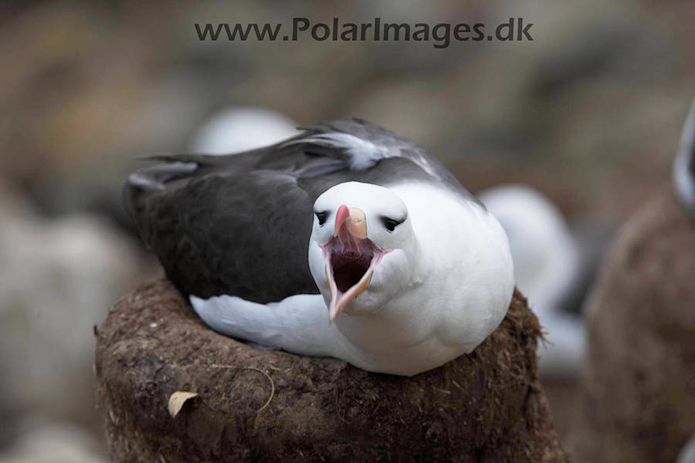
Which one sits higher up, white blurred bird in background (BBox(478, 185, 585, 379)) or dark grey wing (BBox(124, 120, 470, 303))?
dark grey wing (BBox(124, 120, 470, 303))

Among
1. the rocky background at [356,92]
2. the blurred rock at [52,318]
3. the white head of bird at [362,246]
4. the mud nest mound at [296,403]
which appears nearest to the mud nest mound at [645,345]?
the mud nest mound at [296,403]

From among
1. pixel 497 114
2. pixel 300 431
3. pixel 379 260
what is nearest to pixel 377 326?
pixel 379 260

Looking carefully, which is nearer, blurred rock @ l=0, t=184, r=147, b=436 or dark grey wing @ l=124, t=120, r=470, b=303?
dark grey wing @ l=124, t=120, r=470, b=303

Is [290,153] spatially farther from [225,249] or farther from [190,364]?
[190,364]

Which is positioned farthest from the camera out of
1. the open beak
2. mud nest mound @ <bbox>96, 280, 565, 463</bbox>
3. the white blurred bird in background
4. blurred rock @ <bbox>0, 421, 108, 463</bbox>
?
the white blurred bird in background

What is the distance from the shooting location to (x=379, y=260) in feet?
6.72

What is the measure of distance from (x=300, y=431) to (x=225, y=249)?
52cm

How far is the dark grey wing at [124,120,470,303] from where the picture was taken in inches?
98.5

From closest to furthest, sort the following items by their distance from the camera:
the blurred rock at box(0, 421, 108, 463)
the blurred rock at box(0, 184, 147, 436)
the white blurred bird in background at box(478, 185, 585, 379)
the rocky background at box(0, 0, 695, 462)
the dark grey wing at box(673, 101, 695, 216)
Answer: the dark grey wing at box(673, 101, 695, 216), the blurred rock at box(0, 421, 108, 463), the white blurred bird in background at box(478, 185, 585, 379), the blurred rock at box(0, 184, 147, 436), the rocky background at box(0, 0, 695, 462)

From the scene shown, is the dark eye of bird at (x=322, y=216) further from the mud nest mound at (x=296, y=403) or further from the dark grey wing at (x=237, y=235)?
the mud nest mound at (x=296, y=403)

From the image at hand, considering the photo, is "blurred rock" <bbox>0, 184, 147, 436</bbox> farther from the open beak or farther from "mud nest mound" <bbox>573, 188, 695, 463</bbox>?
the open beak

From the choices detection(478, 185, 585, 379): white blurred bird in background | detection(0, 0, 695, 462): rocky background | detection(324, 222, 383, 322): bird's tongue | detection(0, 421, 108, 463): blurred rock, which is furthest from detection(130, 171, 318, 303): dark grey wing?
detection(0, 0, 695, 462): rocky background

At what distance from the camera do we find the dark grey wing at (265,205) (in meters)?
2.50

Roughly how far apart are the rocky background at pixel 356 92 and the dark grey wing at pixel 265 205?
4.32 meters
